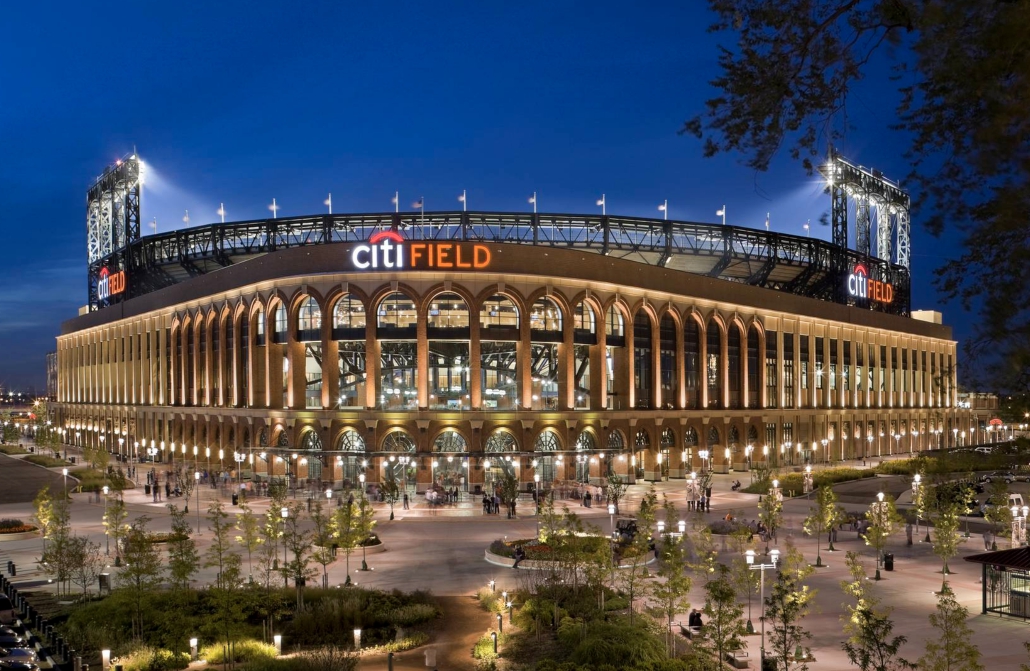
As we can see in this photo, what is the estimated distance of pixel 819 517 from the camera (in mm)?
Answer: 50719

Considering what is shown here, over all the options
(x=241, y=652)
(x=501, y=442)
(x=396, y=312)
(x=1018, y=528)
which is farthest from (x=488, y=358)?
(x=241, y=652)

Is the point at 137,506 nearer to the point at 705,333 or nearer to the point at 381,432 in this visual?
the point at 381,432

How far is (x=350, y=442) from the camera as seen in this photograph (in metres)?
88.1

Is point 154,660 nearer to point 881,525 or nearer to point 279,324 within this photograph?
point 881,525

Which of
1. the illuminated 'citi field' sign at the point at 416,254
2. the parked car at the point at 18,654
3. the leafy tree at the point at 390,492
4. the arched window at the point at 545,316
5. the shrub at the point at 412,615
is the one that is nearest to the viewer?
the parked car at the point at 18,654

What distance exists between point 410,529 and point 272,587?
24204 mm

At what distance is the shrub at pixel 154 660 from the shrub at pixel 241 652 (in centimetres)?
78

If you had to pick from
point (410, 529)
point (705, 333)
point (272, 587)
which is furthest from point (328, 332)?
point (272, 587)

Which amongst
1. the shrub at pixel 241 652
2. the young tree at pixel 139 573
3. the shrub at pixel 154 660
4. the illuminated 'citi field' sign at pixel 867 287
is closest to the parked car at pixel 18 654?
the shrub at pixel 154 660

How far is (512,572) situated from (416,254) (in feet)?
141

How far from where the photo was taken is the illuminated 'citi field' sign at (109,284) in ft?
483

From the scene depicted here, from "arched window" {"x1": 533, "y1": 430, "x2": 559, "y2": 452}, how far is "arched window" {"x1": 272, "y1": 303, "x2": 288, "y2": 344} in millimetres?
26802

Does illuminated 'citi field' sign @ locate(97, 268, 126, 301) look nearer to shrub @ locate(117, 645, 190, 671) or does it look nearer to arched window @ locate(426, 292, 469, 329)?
arched window @ locate(426, 292, 469, 329)

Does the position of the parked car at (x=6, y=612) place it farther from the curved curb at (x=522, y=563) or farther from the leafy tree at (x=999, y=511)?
the leafy tree at (x=999, y=511)
